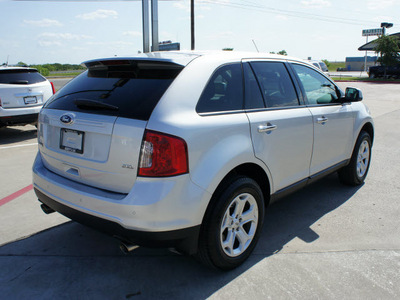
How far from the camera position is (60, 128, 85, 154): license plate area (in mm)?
2586

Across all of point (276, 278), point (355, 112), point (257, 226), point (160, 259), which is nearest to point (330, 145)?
point (355, 112)

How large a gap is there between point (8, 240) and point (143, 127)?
2009 mm

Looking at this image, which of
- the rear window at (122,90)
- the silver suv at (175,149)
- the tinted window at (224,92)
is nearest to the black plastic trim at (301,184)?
the silver suv at (175,149)

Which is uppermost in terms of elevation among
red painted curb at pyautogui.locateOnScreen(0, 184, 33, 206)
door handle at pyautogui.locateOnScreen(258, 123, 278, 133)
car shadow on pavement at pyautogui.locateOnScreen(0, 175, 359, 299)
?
door handle at pyautogui.locateOnScreen(258, 123, 278, 133)

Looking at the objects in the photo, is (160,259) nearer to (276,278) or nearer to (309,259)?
(276,278)

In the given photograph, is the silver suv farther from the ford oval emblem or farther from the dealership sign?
the dealership sign

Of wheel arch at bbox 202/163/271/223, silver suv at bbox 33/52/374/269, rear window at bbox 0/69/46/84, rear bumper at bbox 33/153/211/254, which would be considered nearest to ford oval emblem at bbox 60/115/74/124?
silver suv at bbox 33/52/374/269

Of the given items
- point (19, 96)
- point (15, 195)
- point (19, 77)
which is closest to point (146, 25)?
point (19, 77)

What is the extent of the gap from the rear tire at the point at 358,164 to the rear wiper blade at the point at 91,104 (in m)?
3.31

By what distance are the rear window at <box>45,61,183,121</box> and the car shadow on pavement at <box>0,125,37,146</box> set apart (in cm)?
562

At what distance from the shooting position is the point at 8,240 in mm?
3324

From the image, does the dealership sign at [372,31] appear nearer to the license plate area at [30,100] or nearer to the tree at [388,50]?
the tree at [388,50]

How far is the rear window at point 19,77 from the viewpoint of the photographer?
7.61 m

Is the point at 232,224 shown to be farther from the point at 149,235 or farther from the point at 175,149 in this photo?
the point at 175,149
